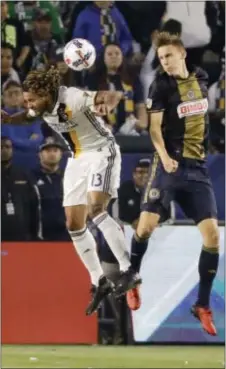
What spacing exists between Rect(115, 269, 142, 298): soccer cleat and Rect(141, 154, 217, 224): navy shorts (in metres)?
0.50

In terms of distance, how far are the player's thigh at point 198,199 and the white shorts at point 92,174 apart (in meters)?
0.51

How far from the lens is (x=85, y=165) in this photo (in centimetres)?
1183

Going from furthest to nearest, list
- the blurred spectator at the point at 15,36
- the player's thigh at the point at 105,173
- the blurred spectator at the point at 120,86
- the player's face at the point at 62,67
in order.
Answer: the blurred spectator at the point at 15,36, the blurred spectator at the point at 120,86, the player's face at the point at 62,67, the player's thigh at the point at 105,173

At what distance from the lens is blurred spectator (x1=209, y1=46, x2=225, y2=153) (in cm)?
1348

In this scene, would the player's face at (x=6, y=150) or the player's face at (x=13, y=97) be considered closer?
the player's face at (x=13, y=97)

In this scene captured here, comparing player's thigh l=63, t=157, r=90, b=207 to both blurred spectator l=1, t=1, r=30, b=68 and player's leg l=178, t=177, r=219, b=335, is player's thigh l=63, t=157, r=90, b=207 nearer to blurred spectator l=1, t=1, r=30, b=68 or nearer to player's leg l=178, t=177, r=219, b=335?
player's leg l=178, t=177, r=219, b=335

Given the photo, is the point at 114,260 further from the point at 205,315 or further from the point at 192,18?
the point at 192,18

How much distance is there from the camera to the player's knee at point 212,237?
11.8 m

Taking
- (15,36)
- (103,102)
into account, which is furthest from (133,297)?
(15,36)

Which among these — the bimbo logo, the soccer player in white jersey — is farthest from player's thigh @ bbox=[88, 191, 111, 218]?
the bimbo logo

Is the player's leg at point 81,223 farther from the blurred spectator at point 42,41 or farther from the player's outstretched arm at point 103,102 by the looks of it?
the blurred spectator at point 42,41

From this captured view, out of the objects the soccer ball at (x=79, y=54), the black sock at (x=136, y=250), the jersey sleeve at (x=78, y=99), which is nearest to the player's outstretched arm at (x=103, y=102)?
the jersey sleeve at (x=78, y=99)

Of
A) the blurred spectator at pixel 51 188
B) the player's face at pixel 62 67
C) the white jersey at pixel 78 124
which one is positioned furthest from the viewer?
the blurred spectator at pixel 51 188

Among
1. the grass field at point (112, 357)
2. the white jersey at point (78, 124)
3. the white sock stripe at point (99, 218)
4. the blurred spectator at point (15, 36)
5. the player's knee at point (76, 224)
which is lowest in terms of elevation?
the grass field at point (112, 357)
